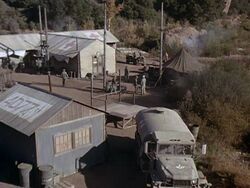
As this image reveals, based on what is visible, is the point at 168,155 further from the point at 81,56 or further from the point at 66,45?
the point at 66,45

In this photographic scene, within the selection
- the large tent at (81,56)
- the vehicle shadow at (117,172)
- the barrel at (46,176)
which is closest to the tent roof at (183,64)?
the large tent at (81,56)

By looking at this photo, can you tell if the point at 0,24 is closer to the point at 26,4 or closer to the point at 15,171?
the point at 26,4

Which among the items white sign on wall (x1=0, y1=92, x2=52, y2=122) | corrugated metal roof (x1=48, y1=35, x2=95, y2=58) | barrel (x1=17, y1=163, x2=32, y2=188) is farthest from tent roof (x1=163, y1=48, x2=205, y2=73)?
barrel (x1=17, y1=163, x2=32, y2=188)

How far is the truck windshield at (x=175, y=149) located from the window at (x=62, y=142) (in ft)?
11.7

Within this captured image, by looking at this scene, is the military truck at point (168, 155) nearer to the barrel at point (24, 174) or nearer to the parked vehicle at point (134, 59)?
the barrel at point (24, 174)

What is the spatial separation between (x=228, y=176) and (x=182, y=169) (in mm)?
2781

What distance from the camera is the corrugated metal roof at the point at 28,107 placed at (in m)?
16.1

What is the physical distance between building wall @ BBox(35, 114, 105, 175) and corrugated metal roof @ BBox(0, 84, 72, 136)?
0.51 meters

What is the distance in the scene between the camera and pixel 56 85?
31547mm

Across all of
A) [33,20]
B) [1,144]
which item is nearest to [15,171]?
[1,144]

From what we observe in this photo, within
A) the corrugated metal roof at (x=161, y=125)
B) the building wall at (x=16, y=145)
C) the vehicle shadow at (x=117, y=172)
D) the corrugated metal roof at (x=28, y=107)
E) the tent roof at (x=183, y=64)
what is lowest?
the vehicle shadow at (x=117, y=172)

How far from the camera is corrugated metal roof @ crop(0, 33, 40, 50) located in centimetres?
3710

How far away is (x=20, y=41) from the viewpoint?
3778 centimetres

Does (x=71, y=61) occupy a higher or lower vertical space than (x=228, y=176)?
higher
